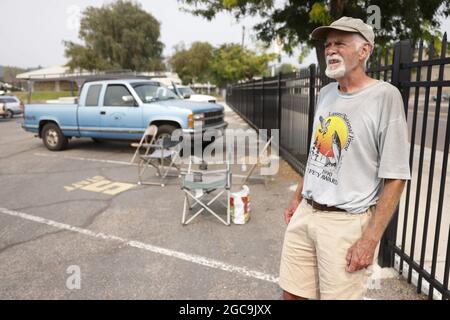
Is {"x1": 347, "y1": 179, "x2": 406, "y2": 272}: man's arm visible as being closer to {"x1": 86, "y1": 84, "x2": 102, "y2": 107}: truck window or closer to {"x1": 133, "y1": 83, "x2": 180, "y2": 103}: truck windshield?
{"x1": 133, "y1": 83, "x2": 180, "y2": 103}: truck windshield

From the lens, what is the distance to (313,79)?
5957mm

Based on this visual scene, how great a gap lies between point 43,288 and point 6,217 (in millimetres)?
2339

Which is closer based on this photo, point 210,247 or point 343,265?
point 343,265

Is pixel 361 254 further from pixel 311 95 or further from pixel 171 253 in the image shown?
pixel 311 95

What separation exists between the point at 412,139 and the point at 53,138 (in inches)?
375

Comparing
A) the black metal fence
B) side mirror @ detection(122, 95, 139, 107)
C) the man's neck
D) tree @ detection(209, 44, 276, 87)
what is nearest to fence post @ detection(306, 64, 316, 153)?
the black metal fence

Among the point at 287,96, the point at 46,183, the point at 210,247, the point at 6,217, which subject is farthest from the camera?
the point at 287,96

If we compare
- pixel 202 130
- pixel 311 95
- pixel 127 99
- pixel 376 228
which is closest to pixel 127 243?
pixel 376 228

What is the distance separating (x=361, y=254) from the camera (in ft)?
5.87

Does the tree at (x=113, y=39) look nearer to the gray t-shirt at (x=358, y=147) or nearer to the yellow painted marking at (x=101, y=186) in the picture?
the yellow painted marking at (x=101, y=186)

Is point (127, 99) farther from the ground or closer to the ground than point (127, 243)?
farther from the ground

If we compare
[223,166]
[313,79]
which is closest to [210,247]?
[313,79]

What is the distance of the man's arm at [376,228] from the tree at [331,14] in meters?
4.88

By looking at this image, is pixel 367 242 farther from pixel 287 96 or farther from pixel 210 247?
pixel 287 96
